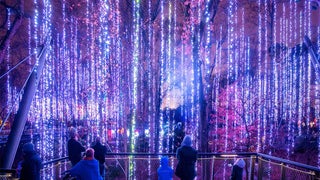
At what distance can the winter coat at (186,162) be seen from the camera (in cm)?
700

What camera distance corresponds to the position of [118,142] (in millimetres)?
19094

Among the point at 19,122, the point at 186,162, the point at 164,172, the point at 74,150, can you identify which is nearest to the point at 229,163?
the point at 186,162

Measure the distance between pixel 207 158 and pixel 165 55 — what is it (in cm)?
836

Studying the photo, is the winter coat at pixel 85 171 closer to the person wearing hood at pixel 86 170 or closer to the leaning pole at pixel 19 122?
the person wearing hood at pixel 86 170

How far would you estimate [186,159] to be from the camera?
7.04 metres

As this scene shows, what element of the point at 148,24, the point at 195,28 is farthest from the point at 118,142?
the point at 195,28

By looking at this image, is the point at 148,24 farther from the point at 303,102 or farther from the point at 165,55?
the point at 303,102

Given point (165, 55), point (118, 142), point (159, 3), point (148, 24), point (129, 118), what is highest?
point (159, 3)

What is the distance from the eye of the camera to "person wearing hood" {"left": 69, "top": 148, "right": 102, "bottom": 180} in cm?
534

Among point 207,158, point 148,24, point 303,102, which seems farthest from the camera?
point 303,102

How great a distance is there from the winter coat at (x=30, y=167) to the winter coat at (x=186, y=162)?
2.82 meters

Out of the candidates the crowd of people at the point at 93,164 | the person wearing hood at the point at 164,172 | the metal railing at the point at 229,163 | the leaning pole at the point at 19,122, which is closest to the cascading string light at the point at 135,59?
the metal railing at the point at 229,163

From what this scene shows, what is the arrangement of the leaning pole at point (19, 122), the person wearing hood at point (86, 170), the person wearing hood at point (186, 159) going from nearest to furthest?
1. the person wearing hood at point (86, 170)
2. the leaning pole at point (19, 122)
3. the person wearing hood at point (186, 159)

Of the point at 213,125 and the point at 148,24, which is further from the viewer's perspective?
the point at 213,125
